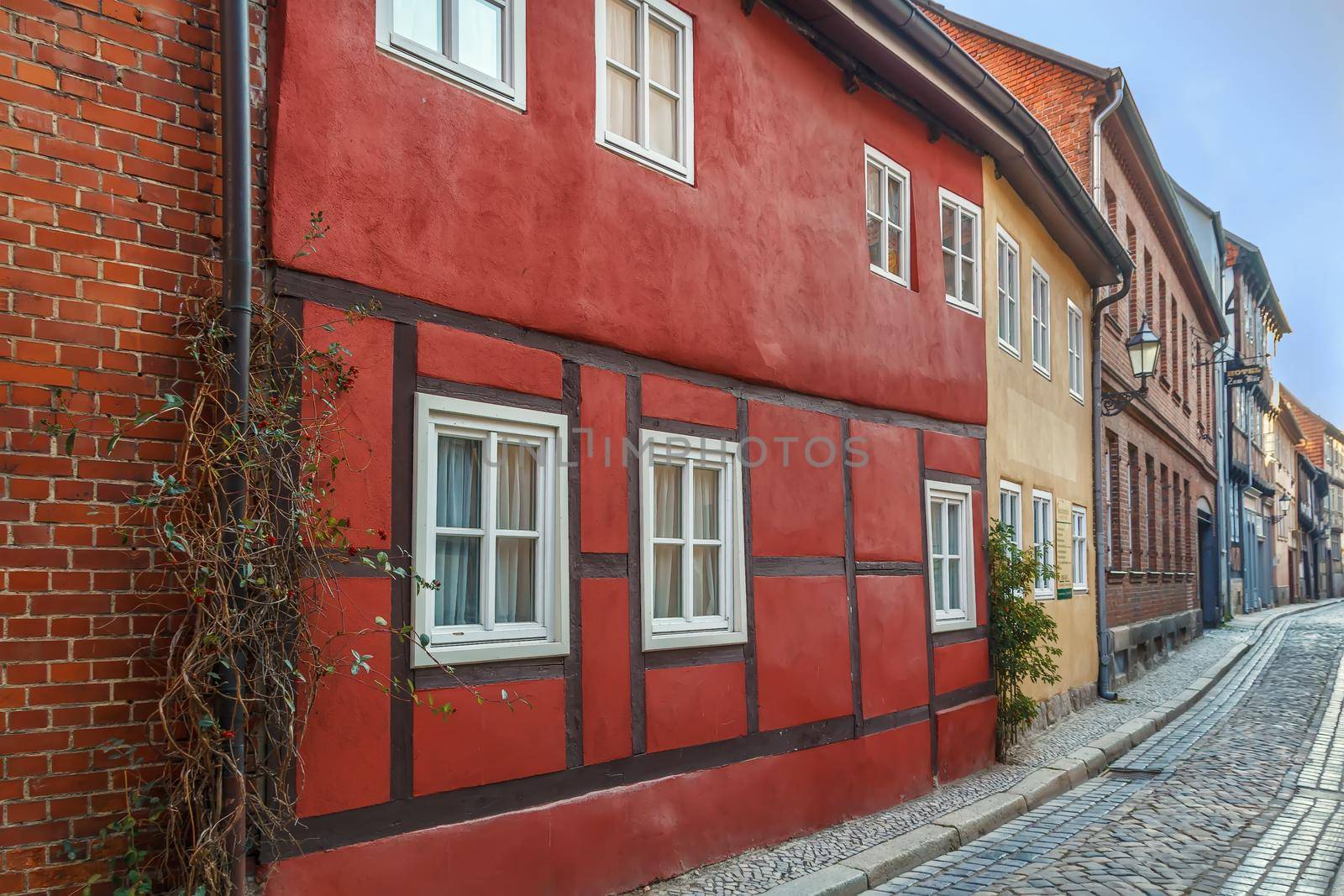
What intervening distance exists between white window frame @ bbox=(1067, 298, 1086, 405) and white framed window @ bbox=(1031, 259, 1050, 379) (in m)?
1.23

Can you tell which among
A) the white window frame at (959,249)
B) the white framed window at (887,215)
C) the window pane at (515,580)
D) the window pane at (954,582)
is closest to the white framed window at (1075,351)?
the white window frame at (959,249)

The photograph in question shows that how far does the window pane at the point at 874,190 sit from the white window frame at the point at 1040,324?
413cm

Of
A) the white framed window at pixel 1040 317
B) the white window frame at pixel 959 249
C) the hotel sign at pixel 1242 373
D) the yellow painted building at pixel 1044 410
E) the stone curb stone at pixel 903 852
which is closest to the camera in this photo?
the stone curb stone at pixel 903 852

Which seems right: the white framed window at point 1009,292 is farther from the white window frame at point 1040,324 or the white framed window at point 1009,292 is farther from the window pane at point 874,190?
the window pane at point 874,190

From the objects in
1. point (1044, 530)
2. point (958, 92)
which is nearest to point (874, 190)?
point (958, 92)

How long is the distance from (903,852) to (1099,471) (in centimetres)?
964

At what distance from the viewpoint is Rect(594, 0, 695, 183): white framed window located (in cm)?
613

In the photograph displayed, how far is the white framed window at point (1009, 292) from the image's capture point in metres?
11.3

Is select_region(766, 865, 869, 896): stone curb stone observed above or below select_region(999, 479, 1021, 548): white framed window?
below

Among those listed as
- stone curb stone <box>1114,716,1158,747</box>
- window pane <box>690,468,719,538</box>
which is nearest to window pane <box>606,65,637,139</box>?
window pane <box>690,468,719,538</box>

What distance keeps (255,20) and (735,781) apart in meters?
4.70

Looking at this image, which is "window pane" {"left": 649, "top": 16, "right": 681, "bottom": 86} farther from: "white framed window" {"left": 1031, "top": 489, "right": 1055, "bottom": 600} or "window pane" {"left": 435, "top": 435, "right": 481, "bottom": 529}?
"white framed window" {"left": 1031, "top": 489, "right": 1055, "bottom": 600}

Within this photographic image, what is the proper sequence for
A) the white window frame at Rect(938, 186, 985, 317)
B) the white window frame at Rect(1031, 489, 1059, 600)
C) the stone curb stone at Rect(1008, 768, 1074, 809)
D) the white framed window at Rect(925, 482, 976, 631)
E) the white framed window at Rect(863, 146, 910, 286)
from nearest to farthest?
the stone curb stone at Rect(1008, 768, 1074, 809), the white framed window at Rect(863, 146, 910, 286), the white framed window at Rect(925, 482, 976, 631), the white window frame at Rect(938, 186, 985, 317), the white window frame at Rect(1031, 489, 1059, 600)

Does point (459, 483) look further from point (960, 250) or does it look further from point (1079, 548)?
point (1079, 548)
